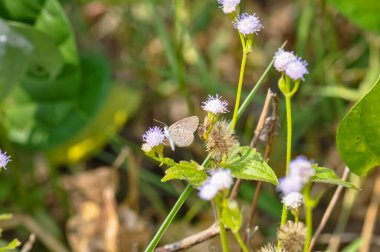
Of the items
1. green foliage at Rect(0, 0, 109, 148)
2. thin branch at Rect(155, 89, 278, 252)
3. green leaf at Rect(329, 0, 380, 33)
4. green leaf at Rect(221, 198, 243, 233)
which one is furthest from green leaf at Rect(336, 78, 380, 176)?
green foliage at Rect(0, 0, 109, 148)

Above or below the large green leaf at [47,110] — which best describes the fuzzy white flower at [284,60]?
below

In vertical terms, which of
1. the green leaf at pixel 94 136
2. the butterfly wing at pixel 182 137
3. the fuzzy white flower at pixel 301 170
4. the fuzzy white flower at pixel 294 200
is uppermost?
the green leaf at pixel 94 136

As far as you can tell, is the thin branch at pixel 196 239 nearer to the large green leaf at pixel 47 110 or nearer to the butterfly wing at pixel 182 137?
the butterfly wing at pixel 182 137

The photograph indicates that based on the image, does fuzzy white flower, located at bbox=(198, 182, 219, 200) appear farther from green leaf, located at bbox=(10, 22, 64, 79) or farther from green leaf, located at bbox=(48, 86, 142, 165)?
green leaf, located at bbox=(48, 86, 142, 165)

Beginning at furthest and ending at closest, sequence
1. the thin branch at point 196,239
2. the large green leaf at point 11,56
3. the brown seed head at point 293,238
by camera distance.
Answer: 1. the large green leaf at point 11,56
2. the thin branch at point 196,239
3. the brown seed head at point 293,238

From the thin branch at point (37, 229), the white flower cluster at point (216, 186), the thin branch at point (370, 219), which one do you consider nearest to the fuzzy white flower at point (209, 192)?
the white flower cluster at point (216, 186)

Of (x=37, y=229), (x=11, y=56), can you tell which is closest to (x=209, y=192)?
(x=11, y=56)

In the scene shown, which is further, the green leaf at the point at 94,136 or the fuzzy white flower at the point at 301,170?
A: the green leaf at the point at 94,136
